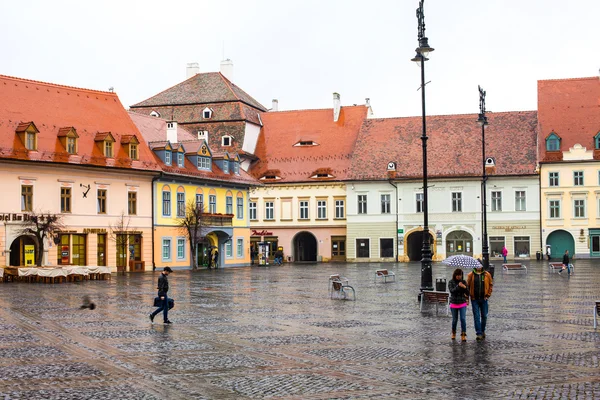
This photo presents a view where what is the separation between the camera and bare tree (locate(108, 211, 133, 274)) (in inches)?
1961

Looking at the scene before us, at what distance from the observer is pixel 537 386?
11.5 meters

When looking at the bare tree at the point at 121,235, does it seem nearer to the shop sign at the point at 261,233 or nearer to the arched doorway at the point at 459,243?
the shop sign at the point at 261,233

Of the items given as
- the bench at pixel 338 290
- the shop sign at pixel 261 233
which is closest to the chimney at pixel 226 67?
the shop sign at pixel 261 233

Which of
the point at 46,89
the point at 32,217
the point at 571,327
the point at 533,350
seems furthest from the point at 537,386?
the point at 46,89

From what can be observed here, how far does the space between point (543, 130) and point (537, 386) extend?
6029 centimetres

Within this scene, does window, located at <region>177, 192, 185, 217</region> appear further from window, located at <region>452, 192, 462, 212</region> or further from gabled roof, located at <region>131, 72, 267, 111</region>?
window, located at <region>452, 192, 462, 212</region>

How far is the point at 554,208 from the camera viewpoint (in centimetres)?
6794

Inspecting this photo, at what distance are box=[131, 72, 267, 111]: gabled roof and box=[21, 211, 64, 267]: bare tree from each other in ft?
105

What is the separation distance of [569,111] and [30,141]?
146 feet

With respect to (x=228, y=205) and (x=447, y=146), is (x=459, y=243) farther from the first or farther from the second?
(x=228, y=205)

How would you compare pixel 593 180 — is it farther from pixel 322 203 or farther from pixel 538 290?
pixel 538 290

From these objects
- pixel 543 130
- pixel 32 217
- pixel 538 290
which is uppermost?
pixel 543 130

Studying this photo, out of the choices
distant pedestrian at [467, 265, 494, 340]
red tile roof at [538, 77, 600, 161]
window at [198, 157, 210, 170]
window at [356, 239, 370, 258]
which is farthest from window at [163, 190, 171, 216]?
distant pedestrian at [467, 265, 494, 340]

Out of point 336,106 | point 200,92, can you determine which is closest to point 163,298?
point 200,92
